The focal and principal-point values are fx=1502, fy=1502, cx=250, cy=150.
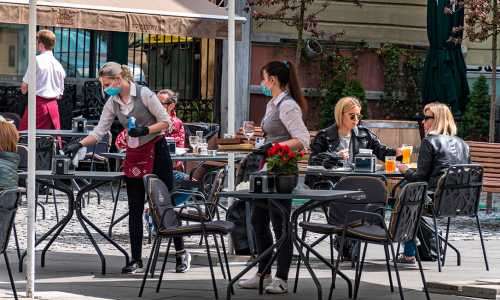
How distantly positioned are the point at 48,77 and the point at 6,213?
28.6ft

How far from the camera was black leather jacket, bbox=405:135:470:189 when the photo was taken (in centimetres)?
1362

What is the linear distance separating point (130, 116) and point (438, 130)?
9.67ft

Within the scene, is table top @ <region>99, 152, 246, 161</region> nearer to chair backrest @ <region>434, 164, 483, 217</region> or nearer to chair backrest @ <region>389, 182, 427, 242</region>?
chair backrest @ <region>434, 164, 483, 217</region>

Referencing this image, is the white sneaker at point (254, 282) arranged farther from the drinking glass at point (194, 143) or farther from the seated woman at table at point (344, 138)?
the drinking glass at point (194, 143)

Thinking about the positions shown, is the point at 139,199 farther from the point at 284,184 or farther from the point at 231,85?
the point at 284,184

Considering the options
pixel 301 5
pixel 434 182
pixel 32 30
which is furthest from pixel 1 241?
pixel 301 5

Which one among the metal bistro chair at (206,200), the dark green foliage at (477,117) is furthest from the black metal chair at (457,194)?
the dark green foliage at (477,117)

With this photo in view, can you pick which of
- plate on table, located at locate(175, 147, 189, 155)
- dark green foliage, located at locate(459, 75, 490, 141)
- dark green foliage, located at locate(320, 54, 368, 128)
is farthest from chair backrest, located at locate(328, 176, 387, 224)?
dark green foliage, located at locate(459, 75, 490, 141)

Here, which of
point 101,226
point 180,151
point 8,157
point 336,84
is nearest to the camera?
point 8,157

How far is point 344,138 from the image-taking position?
14.2 metres

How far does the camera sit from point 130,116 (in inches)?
503

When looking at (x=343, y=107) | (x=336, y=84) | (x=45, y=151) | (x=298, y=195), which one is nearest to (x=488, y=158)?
(x=343, y=107)

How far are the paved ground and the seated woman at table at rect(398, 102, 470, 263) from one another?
0.76m

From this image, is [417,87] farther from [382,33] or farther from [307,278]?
[307,278]
